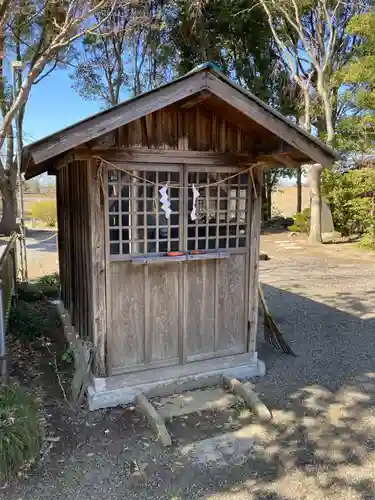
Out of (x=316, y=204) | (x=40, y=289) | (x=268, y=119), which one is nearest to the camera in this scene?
(x=268, y=119)

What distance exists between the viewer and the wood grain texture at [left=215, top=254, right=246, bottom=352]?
14.5 feet

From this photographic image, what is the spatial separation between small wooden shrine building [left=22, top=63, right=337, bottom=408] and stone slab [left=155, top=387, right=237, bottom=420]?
0.14 m

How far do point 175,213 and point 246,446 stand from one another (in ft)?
7.46

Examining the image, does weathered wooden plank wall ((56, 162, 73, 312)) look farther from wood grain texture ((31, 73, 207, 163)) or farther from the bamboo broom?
the bamboo broom

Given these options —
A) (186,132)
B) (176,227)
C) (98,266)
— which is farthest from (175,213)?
(98,266)

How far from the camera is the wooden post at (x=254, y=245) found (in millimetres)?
4371

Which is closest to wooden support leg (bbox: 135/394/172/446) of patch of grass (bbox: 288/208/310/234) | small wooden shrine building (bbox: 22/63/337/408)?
small wooden shrine building (bbox: 22/63/337/408)

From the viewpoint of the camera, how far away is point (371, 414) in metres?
3.83

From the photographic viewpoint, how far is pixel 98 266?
3.79 metres

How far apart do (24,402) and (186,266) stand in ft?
6.51

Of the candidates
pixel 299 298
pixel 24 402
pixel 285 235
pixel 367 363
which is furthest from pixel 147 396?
pixel 285 235

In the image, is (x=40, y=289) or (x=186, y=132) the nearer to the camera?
(x=186, y=132)

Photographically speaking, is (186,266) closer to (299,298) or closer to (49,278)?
(299,298)

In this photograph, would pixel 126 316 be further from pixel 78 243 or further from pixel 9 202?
pixel 9 202
